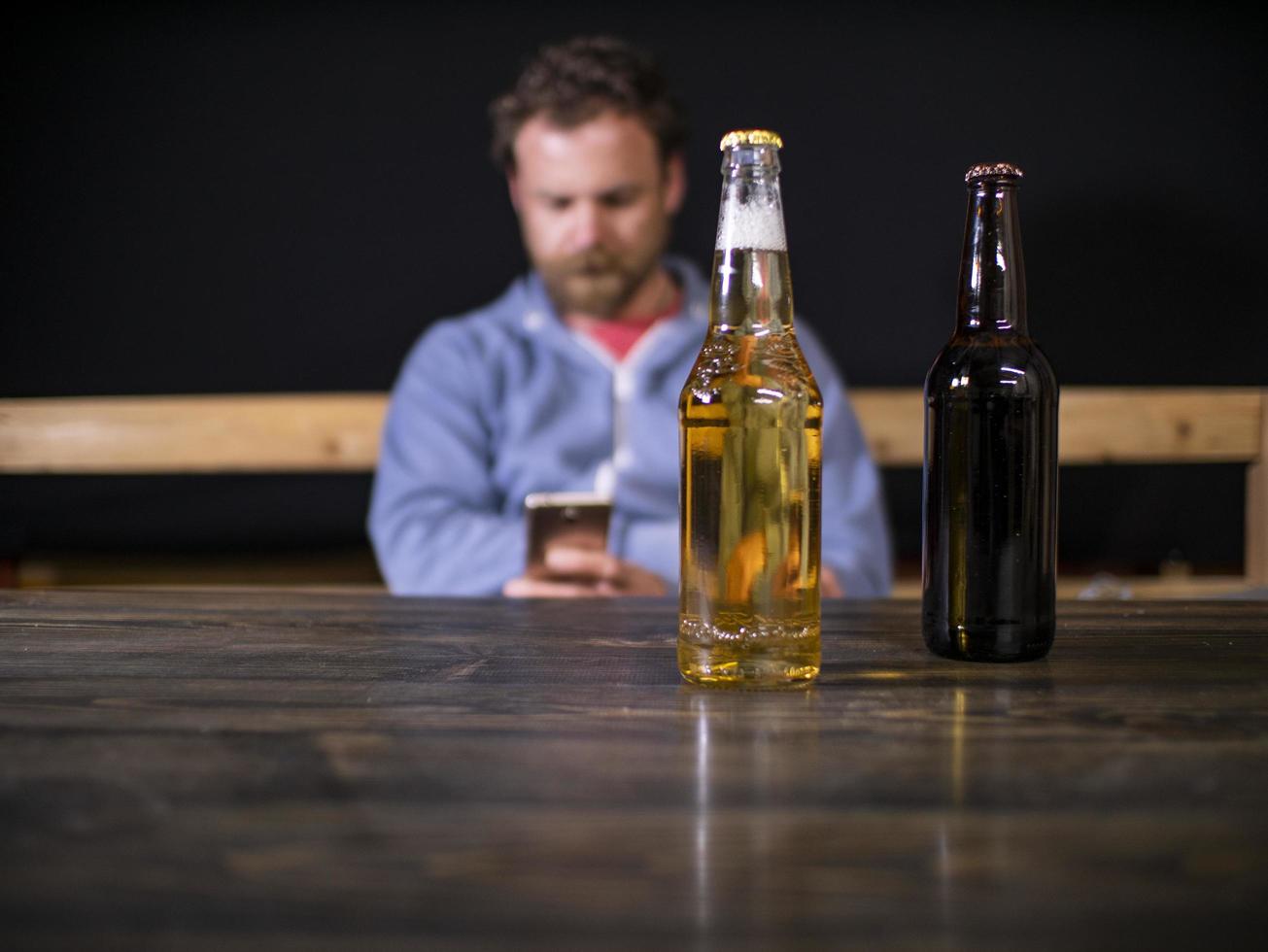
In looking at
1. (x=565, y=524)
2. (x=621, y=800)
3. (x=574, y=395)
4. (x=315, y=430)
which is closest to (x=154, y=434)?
(x=315, y=430)

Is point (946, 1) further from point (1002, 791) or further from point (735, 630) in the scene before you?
point (1002, 791)

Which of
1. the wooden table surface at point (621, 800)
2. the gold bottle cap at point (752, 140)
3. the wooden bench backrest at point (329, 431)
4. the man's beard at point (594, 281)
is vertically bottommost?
the wooden table surface at point (621, 800)

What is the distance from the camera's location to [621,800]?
0.41m

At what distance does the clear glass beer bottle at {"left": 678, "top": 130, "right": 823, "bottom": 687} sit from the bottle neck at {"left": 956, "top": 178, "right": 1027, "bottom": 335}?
4.8 inches

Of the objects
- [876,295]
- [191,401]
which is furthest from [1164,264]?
[191,401]

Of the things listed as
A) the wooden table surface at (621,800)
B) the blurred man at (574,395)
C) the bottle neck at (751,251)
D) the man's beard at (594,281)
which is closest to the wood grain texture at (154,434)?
the blurred man at (574,395)

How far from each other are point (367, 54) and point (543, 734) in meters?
2.05

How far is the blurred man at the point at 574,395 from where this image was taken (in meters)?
1.87

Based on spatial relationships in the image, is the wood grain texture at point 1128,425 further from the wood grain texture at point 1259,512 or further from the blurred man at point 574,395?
the blurred man at point 574,395

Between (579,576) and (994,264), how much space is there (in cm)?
89

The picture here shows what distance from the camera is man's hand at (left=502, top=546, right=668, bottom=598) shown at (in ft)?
4.73

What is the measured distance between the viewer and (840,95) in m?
2.26

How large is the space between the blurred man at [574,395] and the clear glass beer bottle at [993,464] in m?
1.08

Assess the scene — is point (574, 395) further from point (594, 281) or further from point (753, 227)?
point (753, 227)
